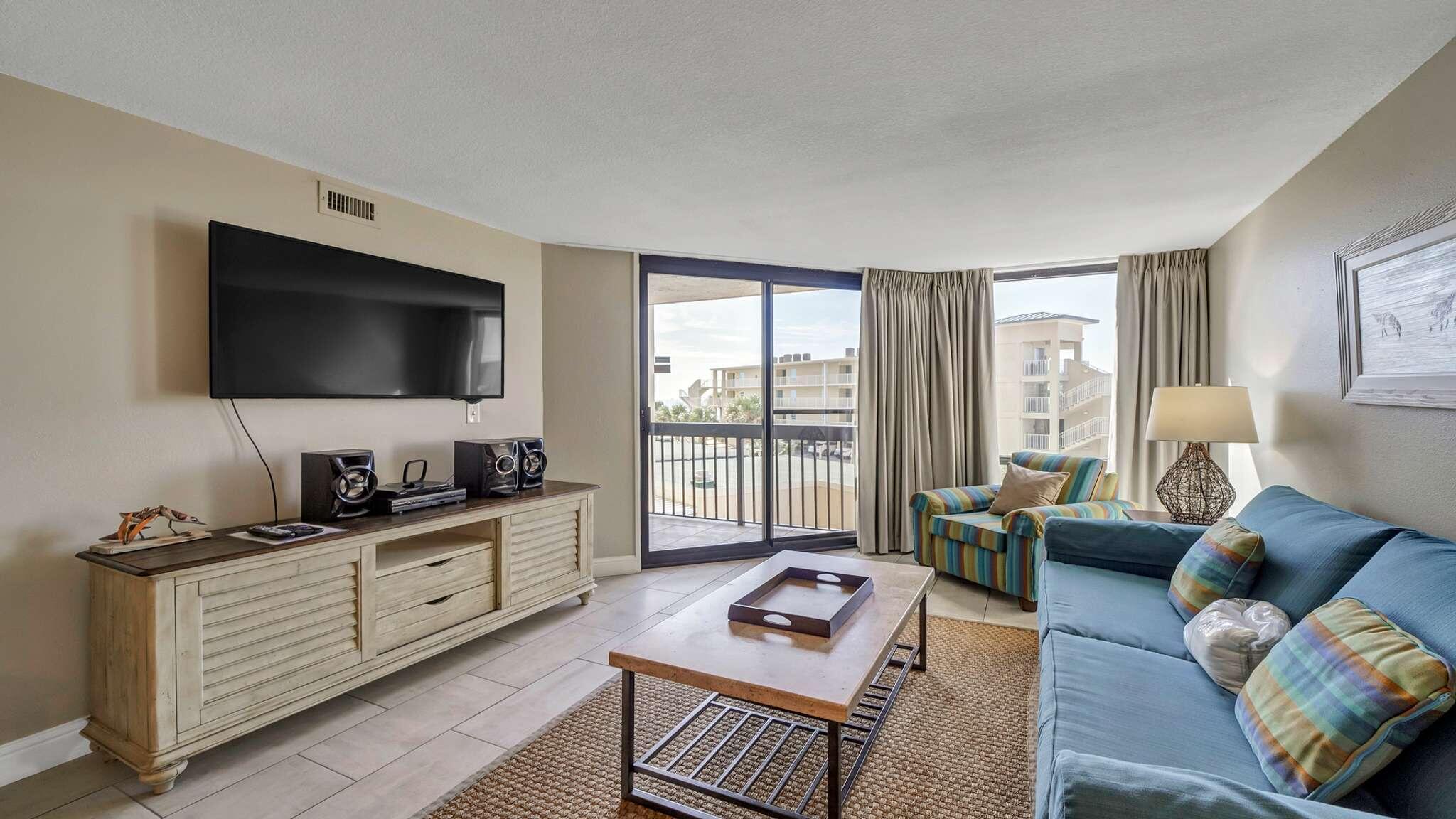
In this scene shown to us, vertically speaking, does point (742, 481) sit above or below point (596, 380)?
below

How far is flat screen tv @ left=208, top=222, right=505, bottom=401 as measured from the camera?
2.28m

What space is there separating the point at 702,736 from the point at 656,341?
109 inches

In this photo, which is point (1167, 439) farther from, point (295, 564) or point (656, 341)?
point (295, 564)

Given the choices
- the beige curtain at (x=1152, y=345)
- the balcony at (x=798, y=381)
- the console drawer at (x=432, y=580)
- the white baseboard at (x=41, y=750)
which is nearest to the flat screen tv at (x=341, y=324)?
the console drawer at (x=432, y=580)

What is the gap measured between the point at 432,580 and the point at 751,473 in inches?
96.2

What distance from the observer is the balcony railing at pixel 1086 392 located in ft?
14.3

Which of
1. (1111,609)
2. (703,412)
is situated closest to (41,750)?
(703,412)

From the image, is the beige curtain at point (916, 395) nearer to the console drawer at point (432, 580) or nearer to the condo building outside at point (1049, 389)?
the condo building outside at point (1049, 389)

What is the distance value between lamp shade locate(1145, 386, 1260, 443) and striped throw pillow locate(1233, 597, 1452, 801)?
1.74m

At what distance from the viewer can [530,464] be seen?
3.32 m

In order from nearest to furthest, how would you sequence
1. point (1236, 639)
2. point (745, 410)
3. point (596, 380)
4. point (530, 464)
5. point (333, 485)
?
point (1236, 639), point (333, 485), point (530, 464), point (596, 380), point (745, 410)

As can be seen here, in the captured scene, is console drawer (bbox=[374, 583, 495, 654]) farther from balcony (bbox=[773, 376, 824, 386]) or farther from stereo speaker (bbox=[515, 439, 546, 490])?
balcony (bbox=[773, 376, 824, 386])

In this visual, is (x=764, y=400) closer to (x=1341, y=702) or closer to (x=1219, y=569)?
(x=1219, y=569)

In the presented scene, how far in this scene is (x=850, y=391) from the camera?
15.4ft
